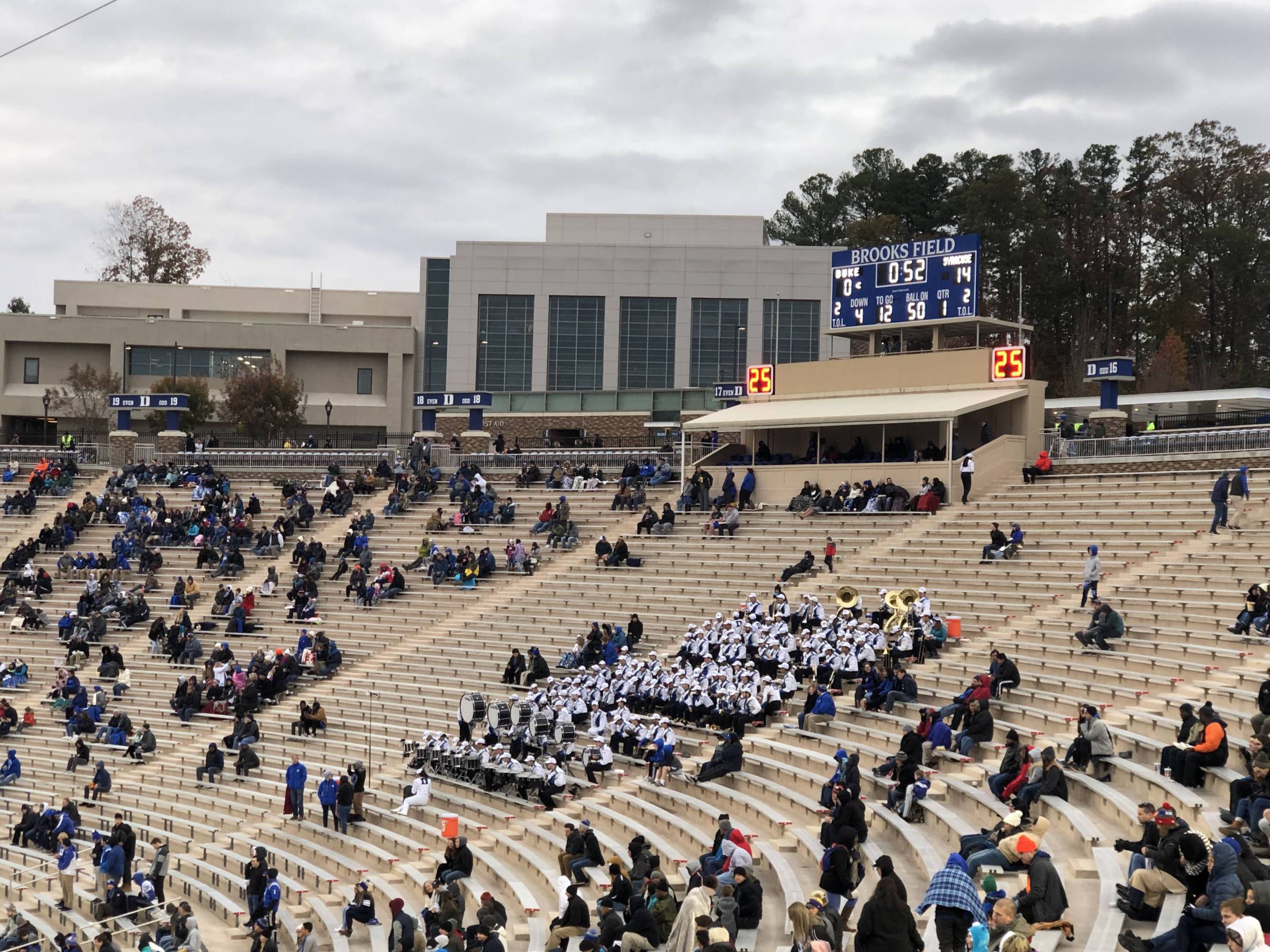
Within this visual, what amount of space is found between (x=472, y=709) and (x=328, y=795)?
3.19 m

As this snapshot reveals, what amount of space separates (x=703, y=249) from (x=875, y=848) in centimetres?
5148

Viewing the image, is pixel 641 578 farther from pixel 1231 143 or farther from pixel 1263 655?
pixel 1231 143

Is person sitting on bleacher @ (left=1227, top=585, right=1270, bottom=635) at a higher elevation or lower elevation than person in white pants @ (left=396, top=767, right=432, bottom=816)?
higher

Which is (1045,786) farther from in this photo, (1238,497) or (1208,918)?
(1238,497)

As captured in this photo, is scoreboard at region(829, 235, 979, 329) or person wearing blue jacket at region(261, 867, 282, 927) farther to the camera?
scoreboard at region(829, 235, 979, 329)

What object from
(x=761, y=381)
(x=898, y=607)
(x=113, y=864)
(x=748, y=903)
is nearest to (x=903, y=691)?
(x=898, y=607)

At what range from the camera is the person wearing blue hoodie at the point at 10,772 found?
28016 mm

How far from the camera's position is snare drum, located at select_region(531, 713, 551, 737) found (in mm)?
24750

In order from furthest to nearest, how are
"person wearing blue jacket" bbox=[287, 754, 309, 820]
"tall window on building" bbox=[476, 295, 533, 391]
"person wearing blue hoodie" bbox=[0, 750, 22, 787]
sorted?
"tall window on building" bbox=[476, 295, 533, 391] < "person wearing blue hoodie" bbox=[0, 750, 22, 787] < "person wearing blue jacket" bbox=[287, 754, 309, 820]

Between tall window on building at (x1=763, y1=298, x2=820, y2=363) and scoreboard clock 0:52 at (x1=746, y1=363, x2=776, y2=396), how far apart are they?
2449 centimetres

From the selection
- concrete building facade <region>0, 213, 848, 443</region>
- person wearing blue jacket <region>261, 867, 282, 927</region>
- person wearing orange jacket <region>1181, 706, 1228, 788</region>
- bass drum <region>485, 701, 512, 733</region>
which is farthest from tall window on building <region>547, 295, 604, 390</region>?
person wearing orange jacket <region>1181, 706, 1228, 788</region>

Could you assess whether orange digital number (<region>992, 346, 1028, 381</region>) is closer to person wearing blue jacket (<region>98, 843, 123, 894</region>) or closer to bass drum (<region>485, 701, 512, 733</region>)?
bass drum (<region>485, 701, 512, 733</region>)

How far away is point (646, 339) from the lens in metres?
67.6

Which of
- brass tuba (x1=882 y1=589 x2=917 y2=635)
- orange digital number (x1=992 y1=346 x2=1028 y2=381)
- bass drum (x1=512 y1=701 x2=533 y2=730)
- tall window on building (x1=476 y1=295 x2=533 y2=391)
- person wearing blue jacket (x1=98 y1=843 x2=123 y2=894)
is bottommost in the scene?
person wearing blue jacket (x1=98 y1=843 x2=123 y2=894)
